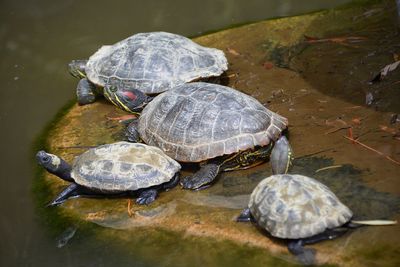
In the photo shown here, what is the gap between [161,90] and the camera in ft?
23.8

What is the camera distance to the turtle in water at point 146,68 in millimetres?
7266

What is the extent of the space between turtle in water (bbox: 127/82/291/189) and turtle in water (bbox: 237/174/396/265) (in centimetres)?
77

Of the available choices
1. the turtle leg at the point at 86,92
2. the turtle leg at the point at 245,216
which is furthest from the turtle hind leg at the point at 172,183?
the turtle leg at the point at 86,92

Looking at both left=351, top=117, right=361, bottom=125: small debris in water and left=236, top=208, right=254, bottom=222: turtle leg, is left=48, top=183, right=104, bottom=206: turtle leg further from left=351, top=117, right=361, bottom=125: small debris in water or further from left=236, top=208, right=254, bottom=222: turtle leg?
left=351, top=117, right=361, bottom=125: small debris in water

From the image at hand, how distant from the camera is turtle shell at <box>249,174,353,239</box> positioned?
4.42m

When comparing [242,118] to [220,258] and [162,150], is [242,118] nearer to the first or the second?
[162,150]

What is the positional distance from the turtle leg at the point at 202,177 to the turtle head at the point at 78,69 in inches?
134

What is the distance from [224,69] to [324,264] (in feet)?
12.4

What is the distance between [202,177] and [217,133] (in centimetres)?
50

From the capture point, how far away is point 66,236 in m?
5.51

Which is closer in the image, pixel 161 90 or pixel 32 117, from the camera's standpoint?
pixel 161 90

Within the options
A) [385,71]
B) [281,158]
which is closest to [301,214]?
[281,158]

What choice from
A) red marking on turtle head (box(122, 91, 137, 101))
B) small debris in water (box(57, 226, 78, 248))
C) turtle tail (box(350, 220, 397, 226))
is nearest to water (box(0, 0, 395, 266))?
small debris in water (box(57, 226, 78, 248))

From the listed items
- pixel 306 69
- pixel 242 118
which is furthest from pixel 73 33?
pixel 242 118
